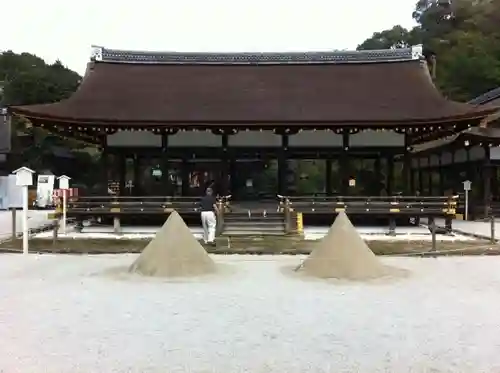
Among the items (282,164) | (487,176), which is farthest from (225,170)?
(487,176)

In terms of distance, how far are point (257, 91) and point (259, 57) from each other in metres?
2.91

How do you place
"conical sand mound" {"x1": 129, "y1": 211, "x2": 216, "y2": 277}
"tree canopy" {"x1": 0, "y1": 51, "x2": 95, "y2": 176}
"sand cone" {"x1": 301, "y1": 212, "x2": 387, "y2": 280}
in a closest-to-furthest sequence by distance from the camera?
"sand cone" {"x1": 301, "y1": 212, "x2": 387, "y2": 280}
"conical sand mound" {"x1": 129, "y1": 211, "x2": 216, "y2": 277}
"tree canopy" {"x1": 0, "y1": 51, "x2": 95, "y2": 176}

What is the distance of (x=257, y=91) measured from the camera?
66.9 ft

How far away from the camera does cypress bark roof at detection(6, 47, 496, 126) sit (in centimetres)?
1778

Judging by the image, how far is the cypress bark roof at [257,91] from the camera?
17.8 meters

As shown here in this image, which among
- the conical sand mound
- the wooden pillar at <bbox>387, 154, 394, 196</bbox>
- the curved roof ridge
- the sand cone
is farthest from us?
the curved roof ridge

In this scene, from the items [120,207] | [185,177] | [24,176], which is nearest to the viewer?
[24,176]

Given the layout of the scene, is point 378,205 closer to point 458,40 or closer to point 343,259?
point 343,259

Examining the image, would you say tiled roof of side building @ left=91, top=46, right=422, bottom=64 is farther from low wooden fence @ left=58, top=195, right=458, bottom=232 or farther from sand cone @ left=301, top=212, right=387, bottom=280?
sand cone @ left=301, top=212, right=387, bottom=280

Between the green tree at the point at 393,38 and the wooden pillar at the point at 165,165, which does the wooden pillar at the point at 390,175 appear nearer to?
the wooden pillar at the point at 165,165

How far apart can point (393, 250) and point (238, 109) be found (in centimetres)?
778

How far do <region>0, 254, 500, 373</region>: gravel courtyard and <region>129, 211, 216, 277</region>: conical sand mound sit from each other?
1.60 ft

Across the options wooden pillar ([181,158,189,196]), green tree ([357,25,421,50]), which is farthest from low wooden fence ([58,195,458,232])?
green tree ([357,25,421,50])

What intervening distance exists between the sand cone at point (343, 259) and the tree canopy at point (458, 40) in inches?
1405
